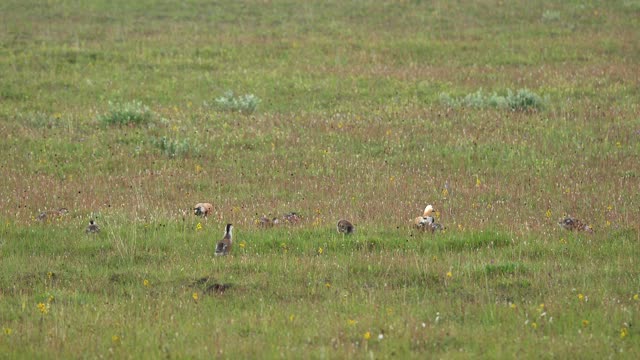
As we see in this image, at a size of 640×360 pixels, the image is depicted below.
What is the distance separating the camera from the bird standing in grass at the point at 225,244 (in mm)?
10289

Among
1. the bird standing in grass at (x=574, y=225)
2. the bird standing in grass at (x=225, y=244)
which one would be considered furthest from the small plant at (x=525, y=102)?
the bird standing in grass at (x=225, y=244)

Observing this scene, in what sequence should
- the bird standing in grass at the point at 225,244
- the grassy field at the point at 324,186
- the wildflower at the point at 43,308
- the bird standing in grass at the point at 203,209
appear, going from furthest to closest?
the bird standing in grass at the point at 203,209 < the bird standing in grass at the point at 225,244 < the wildflower at the point at 43,308 < the grassy field at the point at 324,186

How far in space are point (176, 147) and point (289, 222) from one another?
5378 millimetres

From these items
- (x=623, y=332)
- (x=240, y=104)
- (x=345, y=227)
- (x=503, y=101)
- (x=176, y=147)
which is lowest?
(x=240, y=104)

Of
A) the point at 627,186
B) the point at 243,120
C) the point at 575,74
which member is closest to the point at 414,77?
the point at 575,74

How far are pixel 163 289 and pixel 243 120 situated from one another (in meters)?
10.6

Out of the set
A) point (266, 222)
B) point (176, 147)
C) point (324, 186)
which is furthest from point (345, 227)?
point (176, 147)

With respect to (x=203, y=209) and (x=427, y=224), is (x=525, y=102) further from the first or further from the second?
(x=203, y=209)

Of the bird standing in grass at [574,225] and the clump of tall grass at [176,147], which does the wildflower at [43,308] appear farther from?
the clump of tall grass at [176,147]

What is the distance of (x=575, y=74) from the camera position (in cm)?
2331

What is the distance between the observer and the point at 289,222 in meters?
11.8

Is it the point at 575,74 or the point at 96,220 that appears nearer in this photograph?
the point at 96,220

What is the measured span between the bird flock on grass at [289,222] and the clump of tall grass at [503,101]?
333 inches

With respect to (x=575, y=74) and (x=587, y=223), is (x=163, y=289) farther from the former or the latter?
(x=575, y=74)
